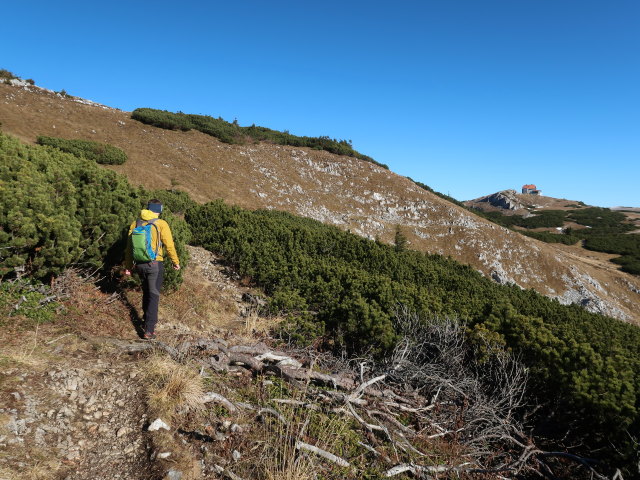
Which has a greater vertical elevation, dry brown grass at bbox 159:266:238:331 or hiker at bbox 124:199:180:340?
hiker at bbox 124:199:180:340

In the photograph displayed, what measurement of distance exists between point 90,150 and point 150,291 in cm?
2155

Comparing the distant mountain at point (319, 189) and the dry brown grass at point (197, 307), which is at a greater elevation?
the distant mountain at point (319, 189)

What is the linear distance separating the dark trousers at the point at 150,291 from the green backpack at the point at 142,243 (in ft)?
0.43

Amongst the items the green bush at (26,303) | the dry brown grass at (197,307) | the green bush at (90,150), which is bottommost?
the dry brown grass at (197,307)

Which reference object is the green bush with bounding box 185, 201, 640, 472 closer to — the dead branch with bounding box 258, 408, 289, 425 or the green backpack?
the dead branch with bounding box 258, 408, 289, 425

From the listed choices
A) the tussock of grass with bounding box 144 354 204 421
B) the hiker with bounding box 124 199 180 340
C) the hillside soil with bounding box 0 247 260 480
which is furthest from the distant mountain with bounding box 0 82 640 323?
the tussock of grass with bounding box 144 354 204 421

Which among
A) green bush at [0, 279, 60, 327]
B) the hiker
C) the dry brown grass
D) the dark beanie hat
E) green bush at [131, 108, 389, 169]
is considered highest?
green bush at [131, 108, 389, 169]

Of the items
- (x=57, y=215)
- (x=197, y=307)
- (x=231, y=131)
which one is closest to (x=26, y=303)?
(x=57, y=215)

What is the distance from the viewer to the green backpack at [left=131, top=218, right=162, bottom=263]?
5.13 meters

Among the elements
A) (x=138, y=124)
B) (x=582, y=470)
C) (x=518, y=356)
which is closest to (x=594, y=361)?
(x=518, y=356)

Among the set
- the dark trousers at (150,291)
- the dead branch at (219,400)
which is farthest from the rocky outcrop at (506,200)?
the dead branch at (219,400)

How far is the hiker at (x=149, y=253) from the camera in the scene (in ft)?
17.0

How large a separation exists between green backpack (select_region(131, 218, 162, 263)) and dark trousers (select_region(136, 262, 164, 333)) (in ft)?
0.43

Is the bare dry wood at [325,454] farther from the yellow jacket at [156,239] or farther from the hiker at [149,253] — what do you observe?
the yellow jacket at [156,239]
